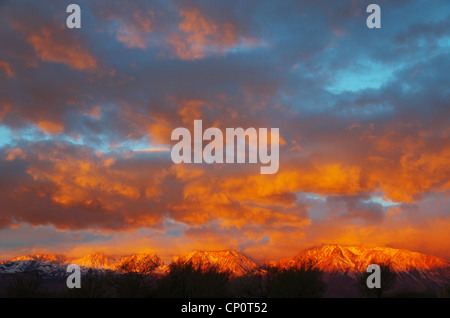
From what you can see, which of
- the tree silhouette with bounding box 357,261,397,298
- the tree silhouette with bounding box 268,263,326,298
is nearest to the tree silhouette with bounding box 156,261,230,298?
the tree silhouette with bounding box 268,263,326,298

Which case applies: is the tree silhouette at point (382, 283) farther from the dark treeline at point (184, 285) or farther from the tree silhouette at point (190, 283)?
the tree silhouette at point (190, 283)

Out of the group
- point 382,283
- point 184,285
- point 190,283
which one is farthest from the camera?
point 382,283

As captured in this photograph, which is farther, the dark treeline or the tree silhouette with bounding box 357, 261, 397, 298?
the tree silhouette with bounding box 357, 261, 397, 298

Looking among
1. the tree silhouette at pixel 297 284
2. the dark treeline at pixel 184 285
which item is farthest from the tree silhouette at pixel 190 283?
the tree silhouette at pixel 297 284

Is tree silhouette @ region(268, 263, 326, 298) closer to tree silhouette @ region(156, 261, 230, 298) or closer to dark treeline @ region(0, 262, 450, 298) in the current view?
dark treeline @ region(0, 262, 450, 298)

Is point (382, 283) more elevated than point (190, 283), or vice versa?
point (190, 283)

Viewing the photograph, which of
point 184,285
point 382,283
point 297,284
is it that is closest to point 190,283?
point 184,285

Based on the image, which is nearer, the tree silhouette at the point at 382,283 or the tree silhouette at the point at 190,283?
the tree silhouette at the point at 190,283

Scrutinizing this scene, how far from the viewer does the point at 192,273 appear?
267ft

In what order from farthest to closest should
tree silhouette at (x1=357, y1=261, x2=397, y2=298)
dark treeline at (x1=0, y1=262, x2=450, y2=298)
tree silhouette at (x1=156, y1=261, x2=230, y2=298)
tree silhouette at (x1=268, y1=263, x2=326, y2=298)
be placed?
tree silhouette at (x1=357, y1=261, x2=397, y2=298)
tree silhouette at (x1=268, y1=263, x2=326, y2=298)
tree silhouette at (x1=156, y1=261, x2=230, y2=298)
dark treeline at (x1=0, y1=262, x2=450, y2=298)

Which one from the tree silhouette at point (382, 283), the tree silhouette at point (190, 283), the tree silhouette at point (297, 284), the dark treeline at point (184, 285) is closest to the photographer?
the dark treeline at point (184, 285)

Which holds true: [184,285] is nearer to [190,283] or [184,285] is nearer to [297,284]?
[190,283]

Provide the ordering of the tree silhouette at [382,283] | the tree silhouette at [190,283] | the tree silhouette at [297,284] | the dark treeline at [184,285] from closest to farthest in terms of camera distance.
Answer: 1. the dark treeline at [184,285]
2. the tree silhouette at [190,283]
3. the tree silhouette at [297,284]
4. the tree silhouette at [382,283]

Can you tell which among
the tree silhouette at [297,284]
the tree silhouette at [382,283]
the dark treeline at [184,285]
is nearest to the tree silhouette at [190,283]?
the dark treeline at [184,285]
